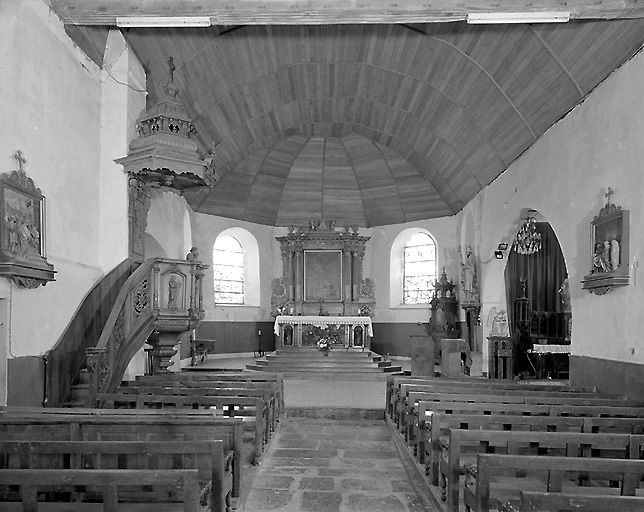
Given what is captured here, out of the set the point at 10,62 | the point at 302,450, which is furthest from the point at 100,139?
the point at 302,450

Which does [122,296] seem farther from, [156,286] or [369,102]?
[369,102]

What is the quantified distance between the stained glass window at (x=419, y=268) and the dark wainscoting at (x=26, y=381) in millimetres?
12862

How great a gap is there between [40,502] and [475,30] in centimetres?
846

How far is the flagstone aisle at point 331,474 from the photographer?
15.6 ft

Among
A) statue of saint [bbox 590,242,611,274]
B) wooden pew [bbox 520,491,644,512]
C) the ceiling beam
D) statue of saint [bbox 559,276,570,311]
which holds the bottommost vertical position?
wooden pew [bbox 520,491,644,512]

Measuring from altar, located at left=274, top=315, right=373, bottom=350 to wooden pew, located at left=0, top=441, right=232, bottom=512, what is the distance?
451 inches

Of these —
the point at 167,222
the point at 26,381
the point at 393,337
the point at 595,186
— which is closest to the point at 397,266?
the point at 393,337

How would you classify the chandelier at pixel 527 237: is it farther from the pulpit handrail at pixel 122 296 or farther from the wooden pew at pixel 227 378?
the pulpit handrail at pixel 122 296

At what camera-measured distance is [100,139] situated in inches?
337

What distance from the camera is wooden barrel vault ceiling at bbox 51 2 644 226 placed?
8564 millimetres

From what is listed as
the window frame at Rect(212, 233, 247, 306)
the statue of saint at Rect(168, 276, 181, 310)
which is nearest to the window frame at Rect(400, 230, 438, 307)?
the window frame at Rect(212, 233, 247, 306)

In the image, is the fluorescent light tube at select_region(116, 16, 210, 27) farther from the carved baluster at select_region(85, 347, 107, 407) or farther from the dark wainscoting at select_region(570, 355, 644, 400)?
the dark wainscoting at select_region(570, 355, 644, 400)

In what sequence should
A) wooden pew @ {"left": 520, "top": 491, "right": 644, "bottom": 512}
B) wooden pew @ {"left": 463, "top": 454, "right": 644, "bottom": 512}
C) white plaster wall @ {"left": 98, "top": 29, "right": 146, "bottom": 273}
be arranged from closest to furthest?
wooden pew @ {"left": 520, "top": 491, "right": 644, "bottom": 512}
wooden pew @ {"left": 463, "top": 454, "right": 644, "bottom": 512}
white plaster wall @ {"left": 98, "top": 29, "right": 146, "bottom": 273}

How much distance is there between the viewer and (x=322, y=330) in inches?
628
